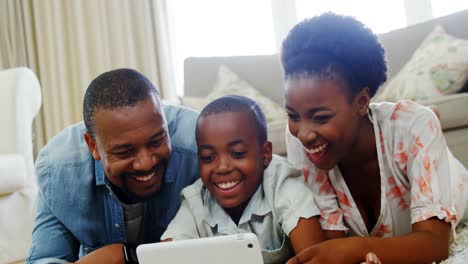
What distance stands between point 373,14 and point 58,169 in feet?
7.24

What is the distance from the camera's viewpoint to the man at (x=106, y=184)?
3.49 ft

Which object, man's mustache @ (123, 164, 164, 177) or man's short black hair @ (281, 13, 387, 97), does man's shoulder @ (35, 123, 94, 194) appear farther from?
man's short black hair @ (281, 13, 387, 97)

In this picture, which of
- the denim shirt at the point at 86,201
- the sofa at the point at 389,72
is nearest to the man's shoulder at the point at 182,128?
the denim shirt at the point at 86,201

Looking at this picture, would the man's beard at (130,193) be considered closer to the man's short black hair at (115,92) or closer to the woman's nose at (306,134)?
the man's short black hair at (115,92)

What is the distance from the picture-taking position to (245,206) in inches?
43.3

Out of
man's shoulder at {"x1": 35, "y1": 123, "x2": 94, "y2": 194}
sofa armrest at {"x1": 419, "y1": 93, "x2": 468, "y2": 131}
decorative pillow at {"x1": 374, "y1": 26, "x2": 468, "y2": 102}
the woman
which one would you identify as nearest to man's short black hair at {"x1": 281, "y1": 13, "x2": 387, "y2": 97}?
the woman

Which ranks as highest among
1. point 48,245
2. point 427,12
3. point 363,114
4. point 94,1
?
point 94,1

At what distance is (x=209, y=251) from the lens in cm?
83

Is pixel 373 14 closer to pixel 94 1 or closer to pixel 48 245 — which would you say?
pixel 94 1

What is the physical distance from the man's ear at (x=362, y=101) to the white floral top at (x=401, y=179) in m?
0.06

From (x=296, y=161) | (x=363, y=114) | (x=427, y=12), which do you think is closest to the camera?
(x=363, y=114)

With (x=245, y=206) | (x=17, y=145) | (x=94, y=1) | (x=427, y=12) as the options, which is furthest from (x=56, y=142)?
(x=427, y=12)

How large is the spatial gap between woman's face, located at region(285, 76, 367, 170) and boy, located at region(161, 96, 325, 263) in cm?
10

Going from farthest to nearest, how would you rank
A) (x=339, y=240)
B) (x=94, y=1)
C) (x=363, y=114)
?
1. (x=94, y=1)
2. (x=363, y=114)
3. (x=339, y=240)
